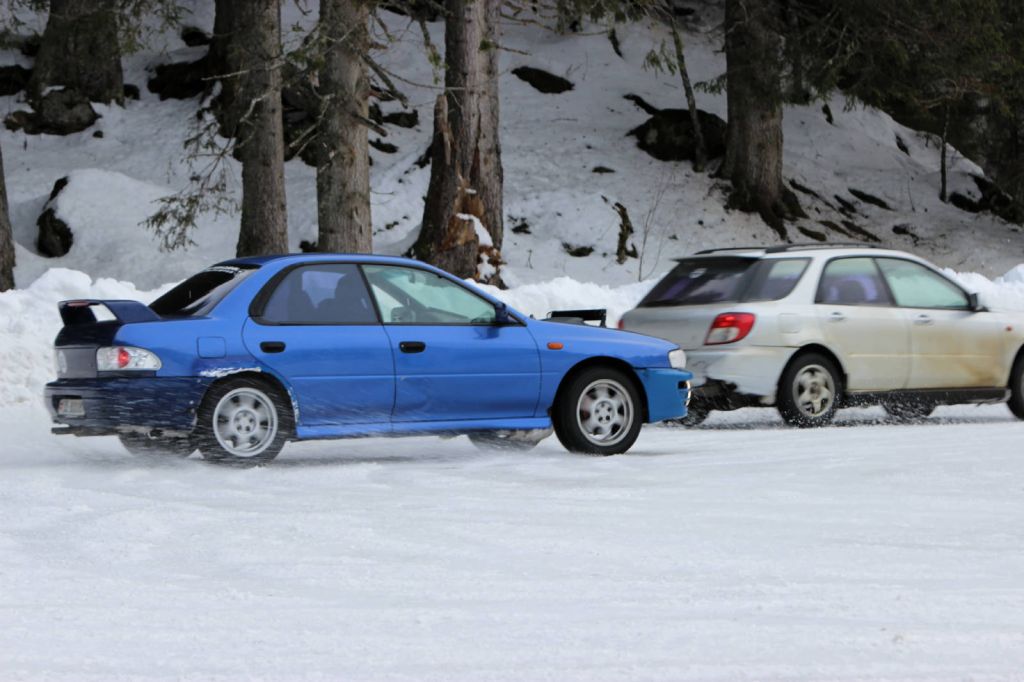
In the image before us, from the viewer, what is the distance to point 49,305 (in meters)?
15.5

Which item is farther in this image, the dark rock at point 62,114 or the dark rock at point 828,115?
the dark rock at point 828,115

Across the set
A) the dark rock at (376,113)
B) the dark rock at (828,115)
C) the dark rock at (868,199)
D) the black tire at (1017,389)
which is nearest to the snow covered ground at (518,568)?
the black tire at (1017,389)

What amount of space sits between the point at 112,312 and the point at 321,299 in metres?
1.33

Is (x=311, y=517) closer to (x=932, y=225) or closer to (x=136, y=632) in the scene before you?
(x=136, y=632)

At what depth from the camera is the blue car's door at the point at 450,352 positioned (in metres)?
10.9

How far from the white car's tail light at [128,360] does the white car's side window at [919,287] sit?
6788 millimetres

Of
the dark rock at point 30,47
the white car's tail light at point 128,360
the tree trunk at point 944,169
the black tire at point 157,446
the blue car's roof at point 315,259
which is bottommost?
the black tire at point 157,446

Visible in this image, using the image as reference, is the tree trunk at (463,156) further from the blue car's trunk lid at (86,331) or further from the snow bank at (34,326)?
the blue car's trunk lid at (86,331)

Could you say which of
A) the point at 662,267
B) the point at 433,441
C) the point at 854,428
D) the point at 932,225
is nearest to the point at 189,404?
the point at 433,441

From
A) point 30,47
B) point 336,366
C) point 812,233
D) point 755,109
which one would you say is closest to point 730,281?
point 336,366

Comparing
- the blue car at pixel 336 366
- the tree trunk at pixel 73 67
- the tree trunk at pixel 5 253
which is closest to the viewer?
the blue car at pixel 336 366

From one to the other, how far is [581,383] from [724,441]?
1.71 m

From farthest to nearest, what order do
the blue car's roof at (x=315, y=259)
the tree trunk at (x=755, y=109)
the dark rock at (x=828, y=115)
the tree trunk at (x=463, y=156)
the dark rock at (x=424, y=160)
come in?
the dark rock at (x=828, y=115), the dark rock at (x=424, y=160), the tree trunk at (x=755, y=109), the tree trunk at (x=463, y=156), the blue car's roof at (x=315, y=259)

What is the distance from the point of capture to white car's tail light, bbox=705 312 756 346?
13.3m
